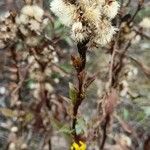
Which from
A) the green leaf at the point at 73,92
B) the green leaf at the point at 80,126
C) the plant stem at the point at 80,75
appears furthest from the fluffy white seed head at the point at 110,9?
the green leaf at the point at 80,126

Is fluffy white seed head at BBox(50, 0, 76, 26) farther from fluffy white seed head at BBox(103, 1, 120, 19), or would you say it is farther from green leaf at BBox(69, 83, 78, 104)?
green leaf at BBox(69, 83, 78, 104)

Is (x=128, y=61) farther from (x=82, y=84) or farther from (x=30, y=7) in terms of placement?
(x=82, y=84)

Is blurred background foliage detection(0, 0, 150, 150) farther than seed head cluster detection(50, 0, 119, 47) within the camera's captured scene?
Yes

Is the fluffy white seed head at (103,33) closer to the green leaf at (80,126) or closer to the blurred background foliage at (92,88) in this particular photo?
the green leaf at (80,126)

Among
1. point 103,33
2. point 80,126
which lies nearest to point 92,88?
point 80,126

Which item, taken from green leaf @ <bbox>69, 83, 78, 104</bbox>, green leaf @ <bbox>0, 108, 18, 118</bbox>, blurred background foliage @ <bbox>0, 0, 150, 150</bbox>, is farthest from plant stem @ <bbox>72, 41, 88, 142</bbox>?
green leaf @ <bbox>0, 108, 18, 118</bbox>

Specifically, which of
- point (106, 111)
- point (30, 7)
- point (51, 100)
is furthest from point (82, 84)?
point (51, 100)

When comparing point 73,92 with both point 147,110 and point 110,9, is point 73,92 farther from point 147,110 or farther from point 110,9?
point 147,110

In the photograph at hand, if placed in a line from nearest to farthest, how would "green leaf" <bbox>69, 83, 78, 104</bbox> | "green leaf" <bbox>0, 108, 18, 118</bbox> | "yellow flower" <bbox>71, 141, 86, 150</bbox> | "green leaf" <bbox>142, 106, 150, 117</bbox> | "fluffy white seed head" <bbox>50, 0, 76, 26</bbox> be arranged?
"fluffy white seed head" <bbox>50, 0, 76, 26</bbox> < "green leaf" <bbox>69, 83, 78, 104</bbox> < "yellow flower" <bbox>71, 141, 86, 150</bbox> < "green leaf" <bbox>142, 106, 150, 117</bbox> < "green leaf" <bbox>0, 108, 18, 118</bbox>
